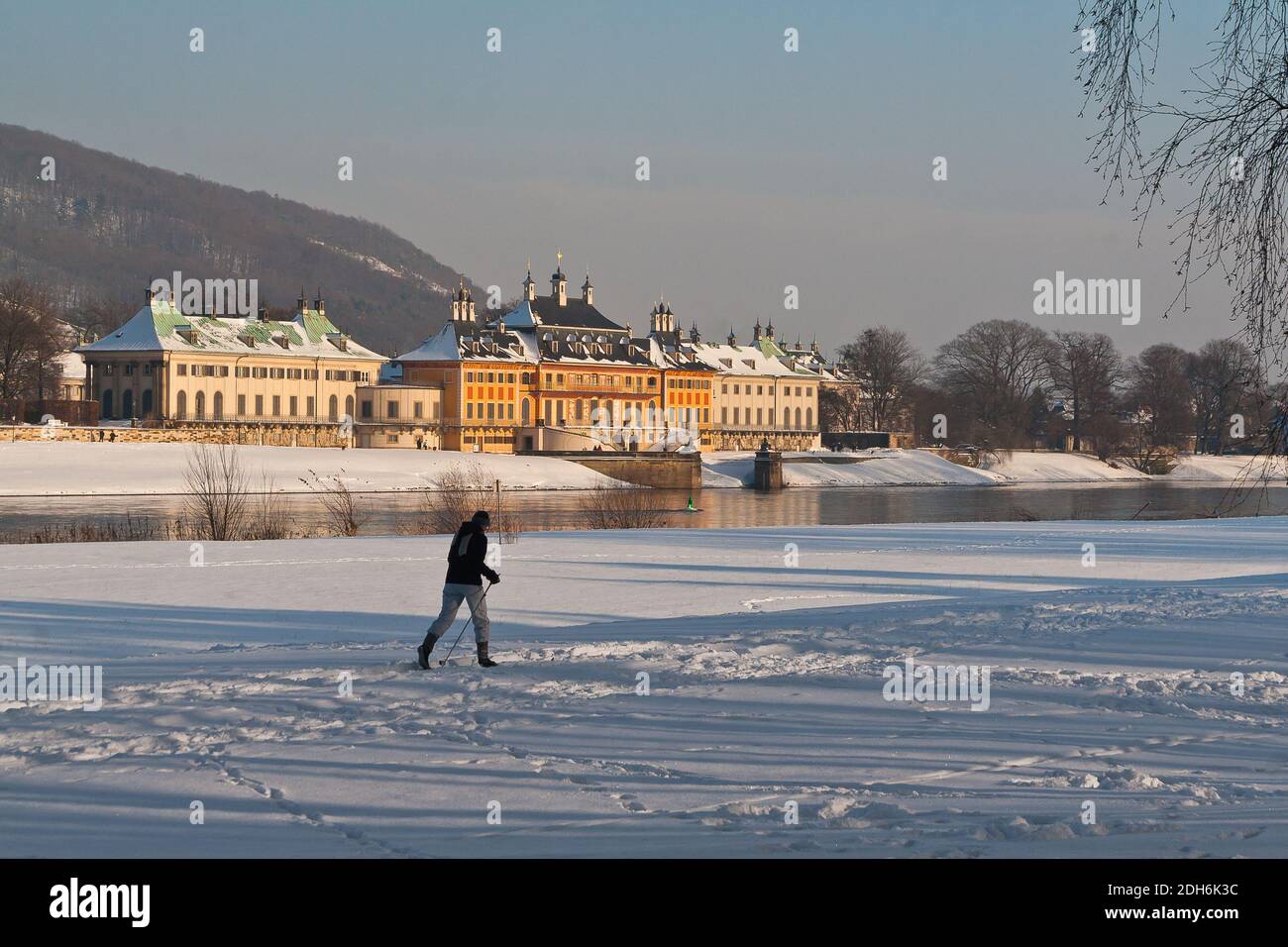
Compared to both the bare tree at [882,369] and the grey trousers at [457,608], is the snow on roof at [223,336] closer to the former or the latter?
the bare tree at [882,369]

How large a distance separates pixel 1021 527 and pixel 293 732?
32.6m

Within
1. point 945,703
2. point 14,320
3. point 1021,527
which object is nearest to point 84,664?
point 945,703

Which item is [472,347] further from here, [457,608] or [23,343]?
[457,608]

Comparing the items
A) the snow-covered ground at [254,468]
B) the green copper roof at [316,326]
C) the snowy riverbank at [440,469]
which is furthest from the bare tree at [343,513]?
the green copper roof at [316,326]

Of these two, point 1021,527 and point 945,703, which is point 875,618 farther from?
point 1021,527

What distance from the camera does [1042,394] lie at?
126m

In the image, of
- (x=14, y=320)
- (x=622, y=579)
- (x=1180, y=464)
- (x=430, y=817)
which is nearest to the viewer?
(x=430, y=817)

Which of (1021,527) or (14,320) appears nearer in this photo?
(1021,527)

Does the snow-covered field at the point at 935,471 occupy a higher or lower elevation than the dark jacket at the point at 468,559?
higher

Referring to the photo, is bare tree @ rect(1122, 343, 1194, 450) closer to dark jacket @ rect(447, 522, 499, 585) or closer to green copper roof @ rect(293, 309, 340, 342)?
green copper roof @ rect(293, 309, 340, 342)

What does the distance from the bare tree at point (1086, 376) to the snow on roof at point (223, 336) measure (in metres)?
53.5

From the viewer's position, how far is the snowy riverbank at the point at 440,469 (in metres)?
70.6

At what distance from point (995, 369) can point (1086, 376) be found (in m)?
7.05

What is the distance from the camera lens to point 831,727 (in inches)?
430
